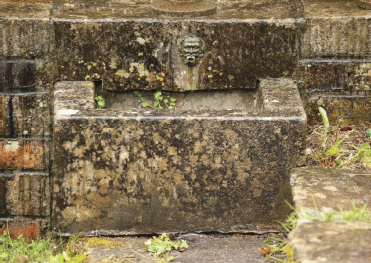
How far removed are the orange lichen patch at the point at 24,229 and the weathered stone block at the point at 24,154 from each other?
1.28 feet

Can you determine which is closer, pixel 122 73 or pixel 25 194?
pixel 122 73

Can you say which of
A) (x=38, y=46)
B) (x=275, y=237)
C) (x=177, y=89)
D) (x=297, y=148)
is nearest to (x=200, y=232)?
(x=275, y=237)

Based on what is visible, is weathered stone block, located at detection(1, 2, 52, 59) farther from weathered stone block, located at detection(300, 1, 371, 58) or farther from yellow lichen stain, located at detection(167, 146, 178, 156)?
weathered stone block, located at detection(300, 1, 371, 58)

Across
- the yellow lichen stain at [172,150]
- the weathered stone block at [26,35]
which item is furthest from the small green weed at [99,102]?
the yellow lichen stain at [172,150]

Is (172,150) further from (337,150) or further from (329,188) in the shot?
(337,150)

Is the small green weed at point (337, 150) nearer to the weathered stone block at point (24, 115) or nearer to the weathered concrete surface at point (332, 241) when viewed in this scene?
the weathered concrete surface at point (332, 241)

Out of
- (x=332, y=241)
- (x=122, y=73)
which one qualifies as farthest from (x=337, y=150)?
(x=122, y=73)

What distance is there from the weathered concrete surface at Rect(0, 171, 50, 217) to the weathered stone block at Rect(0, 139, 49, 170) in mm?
58

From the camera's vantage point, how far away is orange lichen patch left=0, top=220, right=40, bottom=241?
421 cm

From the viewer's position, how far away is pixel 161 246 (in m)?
3.28

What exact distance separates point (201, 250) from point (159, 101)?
1157mm

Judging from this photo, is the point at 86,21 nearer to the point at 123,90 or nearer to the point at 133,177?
the point at 123,90

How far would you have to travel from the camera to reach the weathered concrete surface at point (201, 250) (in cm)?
317

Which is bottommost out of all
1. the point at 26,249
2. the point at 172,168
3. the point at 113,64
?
the point at 26,249
